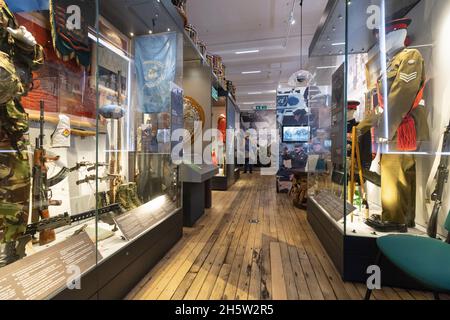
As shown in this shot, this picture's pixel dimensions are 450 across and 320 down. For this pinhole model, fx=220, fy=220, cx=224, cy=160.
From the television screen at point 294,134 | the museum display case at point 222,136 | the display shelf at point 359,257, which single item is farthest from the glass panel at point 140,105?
the television screen at point 294,134

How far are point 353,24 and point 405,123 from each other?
1181mm

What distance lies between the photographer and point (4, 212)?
4.51 ft

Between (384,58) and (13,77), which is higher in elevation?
(384,58)

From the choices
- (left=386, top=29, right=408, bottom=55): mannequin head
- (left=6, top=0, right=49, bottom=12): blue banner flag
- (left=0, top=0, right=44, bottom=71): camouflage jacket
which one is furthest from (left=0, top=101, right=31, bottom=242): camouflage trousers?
(left=386, top=29, right=408, bottom=55): mannequin head

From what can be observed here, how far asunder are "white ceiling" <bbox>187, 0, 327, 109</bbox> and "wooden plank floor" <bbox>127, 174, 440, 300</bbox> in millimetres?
4908

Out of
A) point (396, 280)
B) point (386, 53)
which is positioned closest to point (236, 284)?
point (396, 280)

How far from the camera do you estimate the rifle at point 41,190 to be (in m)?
1.62

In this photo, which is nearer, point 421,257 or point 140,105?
point 421,257

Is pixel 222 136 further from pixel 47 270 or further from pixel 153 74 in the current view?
pixel 47 270

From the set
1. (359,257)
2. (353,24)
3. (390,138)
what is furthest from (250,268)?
(353,24)

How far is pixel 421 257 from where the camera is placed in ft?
4.44

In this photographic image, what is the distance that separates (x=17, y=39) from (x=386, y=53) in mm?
3422

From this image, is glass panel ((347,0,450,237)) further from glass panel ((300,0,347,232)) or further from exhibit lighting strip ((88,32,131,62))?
exhibit lighting strip ((88,32,131,62))
